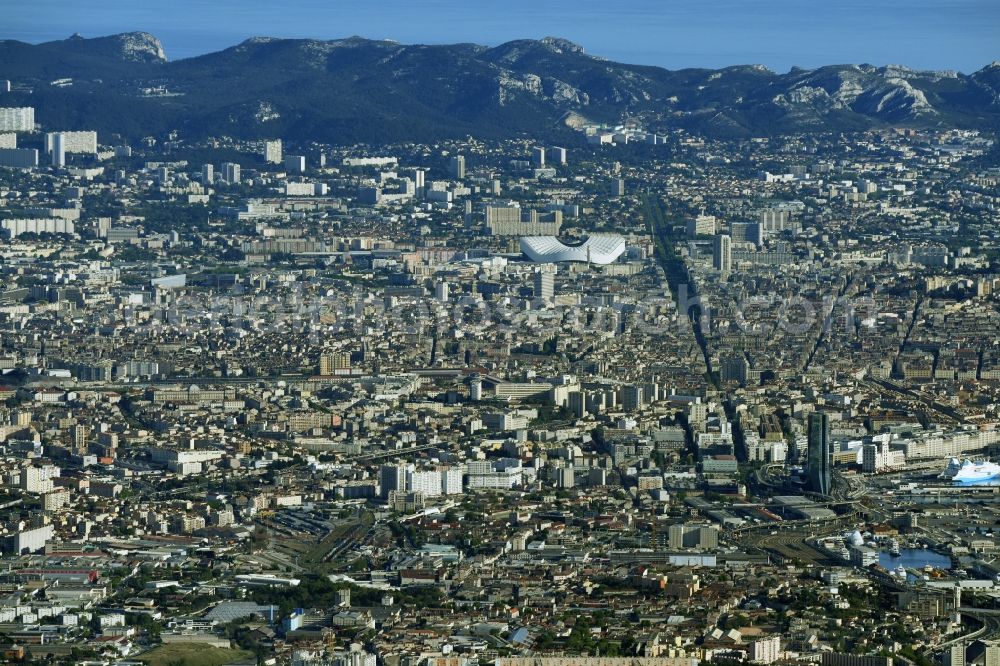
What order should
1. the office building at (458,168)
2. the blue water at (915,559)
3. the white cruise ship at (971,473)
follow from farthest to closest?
the office building at (458,168)
the white cruise ship at (971,473)
the blue water at (915,559)

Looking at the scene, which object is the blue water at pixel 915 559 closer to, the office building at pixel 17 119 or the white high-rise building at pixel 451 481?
the white high-rise building at pixel 451 481

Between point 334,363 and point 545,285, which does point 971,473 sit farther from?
point 545,285

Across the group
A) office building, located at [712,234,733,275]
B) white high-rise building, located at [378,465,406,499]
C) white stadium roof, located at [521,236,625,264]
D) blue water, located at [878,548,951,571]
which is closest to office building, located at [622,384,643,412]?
white high-rise building, located at [378,465,406,499]

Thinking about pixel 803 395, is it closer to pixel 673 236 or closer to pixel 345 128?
pixel 673 236

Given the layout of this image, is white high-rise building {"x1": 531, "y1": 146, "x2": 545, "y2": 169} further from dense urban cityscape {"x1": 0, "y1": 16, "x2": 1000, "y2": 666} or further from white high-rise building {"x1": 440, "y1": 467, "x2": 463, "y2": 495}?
white high-rise building {"x1": 440, "y1": 467, "x2": 463, "y2": 495}

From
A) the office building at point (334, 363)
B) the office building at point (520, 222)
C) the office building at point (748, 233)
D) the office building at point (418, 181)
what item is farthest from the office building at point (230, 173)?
the office building at point (334, 363)

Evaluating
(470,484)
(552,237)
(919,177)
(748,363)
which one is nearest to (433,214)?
(552,237)
